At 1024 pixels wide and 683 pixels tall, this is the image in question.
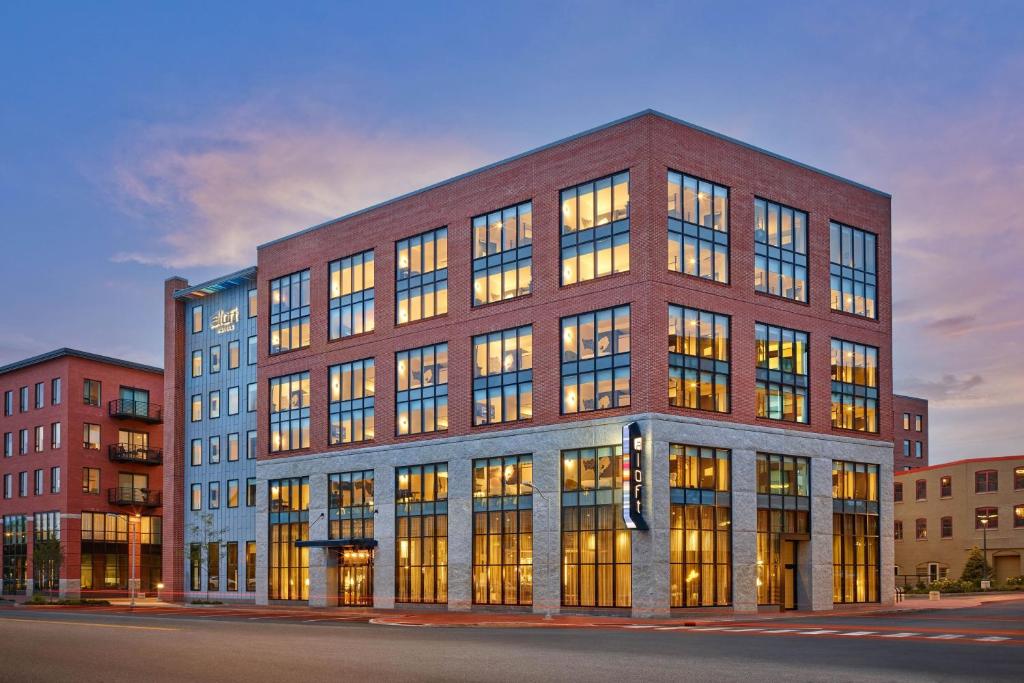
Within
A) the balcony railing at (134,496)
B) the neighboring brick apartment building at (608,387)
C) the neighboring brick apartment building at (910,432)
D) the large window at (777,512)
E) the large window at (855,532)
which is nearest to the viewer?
the neighboring brick apartment building at (608,387)

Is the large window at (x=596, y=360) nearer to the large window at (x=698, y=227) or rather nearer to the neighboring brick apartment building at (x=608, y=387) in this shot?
the neighboring brick apartment building at (x=608, y=387)

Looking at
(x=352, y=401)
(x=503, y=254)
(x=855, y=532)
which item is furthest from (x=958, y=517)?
(x=503, y=254)

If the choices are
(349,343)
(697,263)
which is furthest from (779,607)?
(349,343)

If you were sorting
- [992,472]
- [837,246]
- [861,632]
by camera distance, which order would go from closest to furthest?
1. [861,632]
2. [837,246]
3. [992,472]

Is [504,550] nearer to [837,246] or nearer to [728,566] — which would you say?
[728,566]

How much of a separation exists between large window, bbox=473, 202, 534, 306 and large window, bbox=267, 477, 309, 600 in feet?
64.1

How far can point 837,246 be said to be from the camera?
62.8 meters

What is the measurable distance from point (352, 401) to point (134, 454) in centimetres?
3735

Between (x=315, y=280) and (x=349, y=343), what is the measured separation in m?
5.46

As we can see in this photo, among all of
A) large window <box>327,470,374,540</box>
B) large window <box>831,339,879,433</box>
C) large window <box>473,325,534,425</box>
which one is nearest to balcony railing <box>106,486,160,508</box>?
large window <box>327,470,374,540</box>

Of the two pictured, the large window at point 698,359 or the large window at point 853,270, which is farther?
the large window at point 853,270

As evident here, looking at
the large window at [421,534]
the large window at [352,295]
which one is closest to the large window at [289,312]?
the large window at [352,295]

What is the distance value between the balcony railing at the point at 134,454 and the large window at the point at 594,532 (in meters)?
54.3

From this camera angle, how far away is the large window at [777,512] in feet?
187
